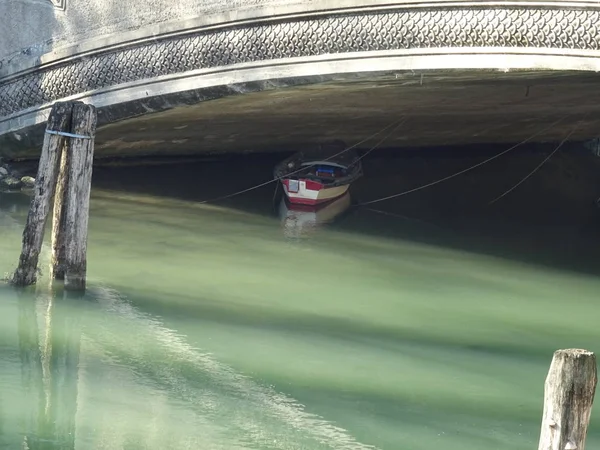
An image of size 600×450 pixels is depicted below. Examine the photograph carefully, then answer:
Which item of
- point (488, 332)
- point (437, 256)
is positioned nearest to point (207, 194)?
point (437, 256)

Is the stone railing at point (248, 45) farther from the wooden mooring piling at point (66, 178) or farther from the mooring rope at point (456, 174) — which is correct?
the mooring rope at point (456, 174)

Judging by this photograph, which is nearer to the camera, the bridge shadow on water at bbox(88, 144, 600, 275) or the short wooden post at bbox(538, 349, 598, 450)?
the short wooden post at bbox(538, 349, 598, 450)

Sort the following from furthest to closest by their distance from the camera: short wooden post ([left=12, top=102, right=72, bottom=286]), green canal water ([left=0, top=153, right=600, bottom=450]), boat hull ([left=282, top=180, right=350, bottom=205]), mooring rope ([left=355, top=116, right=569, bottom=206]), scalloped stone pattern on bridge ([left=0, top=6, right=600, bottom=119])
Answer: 1. mooring rope ([left=355, top=116, right=569, bottom=206])
2. boat hull ([left=282, top=180, right=350, bottom=205])
3. scalloped stone pattern on bridge ([left=0, top=6, right=600, bottom=119])
4. short wooden post ([left=12, top=102, right=72, bottom=286])
5. green canal water ([left=0, top=153, right=600, bottom=450])

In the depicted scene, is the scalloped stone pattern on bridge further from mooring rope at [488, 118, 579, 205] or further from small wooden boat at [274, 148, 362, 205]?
mooring rope at [488, 118, 579, 205]

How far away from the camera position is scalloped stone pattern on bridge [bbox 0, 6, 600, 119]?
7664mm

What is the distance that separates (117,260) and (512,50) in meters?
3.11

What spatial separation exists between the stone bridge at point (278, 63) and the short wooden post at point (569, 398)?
4173mm

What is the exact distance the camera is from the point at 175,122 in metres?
10.7

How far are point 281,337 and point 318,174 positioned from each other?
18.2ft

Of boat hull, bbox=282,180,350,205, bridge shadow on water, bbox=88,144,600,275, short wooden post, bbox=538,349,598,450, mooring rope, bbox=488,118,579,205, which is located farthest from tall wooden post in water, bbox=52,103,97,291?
mooring rope, bbox=488,118,579,205

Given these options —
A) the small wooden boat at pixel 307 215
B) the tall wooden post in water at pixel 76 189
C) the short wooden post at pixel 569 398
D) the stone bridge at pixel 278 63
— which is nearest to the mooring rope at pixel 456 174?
the small wooden boat at pixel 307 215

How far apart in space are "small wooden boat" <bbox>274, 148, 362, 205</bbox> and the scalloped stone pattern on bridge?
2.74m

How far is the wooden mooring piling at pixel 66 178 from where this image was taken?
23.1 feet

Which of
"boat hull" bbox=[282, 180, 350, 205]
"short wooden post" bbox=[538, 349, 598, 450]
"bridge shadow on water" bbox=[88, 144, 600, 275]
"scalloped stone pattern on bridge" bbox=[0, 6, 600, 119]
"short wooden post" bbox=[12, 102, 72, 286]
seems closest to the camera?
"short wooden post" bbox=[538, 349, 598, 450]
